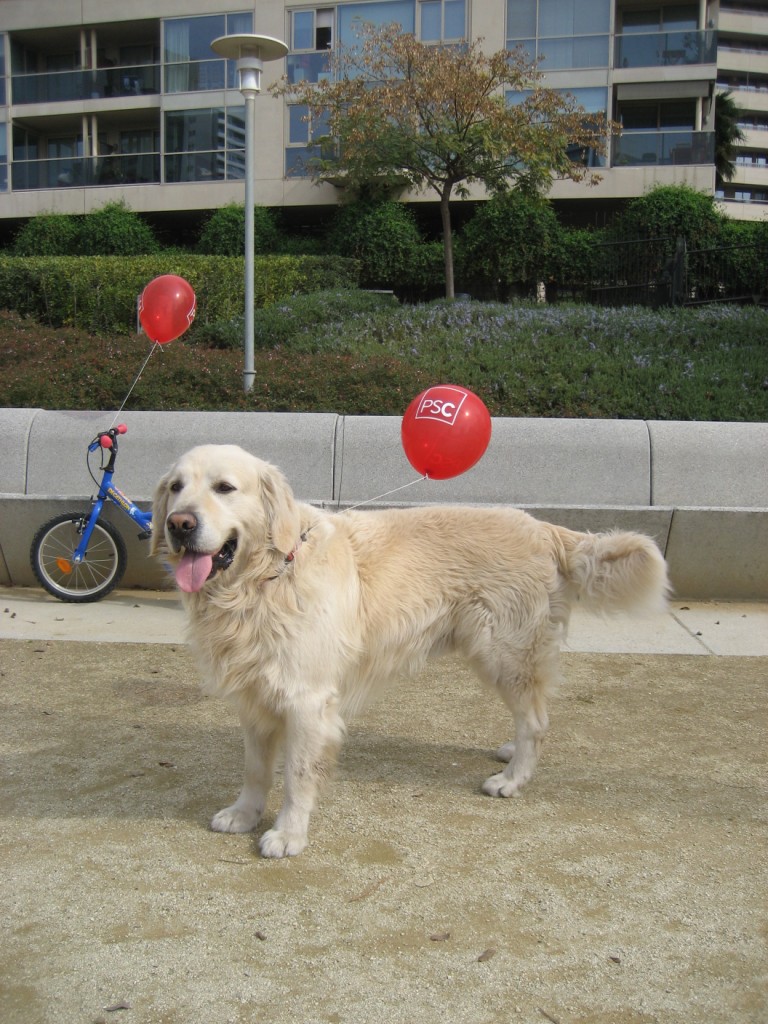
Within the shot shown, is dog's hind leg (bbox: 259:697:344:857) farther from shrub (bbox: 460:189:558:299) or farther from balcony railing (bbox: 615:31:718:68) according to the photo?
balcony railing (bbox: 615:31:718:68)

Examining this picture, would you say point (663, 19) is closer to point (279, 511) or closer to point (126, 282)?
point (126, 282)

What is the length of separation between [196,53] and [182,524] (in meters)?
28.8

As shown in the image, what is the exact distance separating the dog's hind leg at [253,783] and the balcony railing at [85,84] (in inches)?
1169

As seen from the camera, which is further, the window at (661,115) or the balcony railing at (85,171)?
the window at (661,115)

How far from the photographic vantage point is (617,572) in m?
3.80

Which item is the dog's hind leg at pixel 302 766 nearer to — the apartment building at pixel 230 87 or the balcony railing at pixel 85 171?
the apartment building at pixel 230 87

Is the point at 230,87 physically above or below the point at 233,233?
above

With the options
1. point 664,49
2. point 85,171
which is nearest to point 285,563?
point 664,49

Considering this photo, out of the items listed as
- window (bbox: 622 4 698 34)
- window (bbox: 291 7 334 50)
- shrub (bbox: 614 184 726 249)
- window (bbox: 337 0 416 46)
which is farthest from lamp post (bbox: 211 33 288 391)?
window (bbox: 622 4 698 34)

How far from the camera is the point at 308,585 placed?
3.47 m

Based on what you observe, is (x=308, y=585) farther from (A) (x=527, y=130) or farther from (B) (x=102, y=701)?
(A) (x=527, y=130)

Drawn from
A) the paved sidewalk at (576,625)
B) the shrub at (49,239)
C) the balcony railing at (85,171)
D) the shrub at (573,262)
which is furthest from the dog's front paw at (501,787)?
the balcony railing at (85,171)

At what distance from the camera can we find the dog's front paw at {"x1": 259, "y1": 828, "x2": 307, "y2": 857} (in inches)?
129

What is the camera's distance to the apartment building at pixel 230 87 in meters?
25.4
